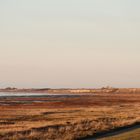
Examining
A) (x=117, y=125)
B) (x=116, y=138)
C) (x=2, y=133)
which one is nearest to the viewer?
(x=116, y=138)

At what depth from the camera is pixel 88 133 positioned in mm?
30000

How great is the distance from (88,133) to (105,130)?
9.79 ft

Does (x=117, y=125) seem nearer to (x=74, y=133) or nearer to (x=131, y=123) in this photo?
(x=131, y=123)

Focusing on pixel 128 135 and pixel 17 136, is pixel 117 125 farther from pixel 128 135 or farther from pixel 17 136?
pixel 17 136

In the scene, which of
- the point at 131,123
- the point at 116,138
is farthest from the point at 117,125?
the point at 116,138

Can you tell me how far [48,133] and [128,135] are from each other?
5.11 metres

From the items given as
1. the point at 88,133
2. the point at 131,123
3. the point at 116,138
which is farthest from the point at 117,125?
the point at 116,138

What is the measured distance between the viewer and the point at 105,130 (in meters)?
32.7

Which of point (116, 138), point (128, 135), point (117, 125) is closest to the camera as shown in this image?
point (116, 138)

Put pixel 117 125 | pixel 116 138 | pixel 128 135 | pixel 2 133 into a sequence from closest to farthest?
pixel 116 138 < pixel 128 135 < pixel 2 133 < pixel 117 125

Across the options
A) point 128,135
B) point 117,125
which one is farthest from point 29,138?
point 117,125

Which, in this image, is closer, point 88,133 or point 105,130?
point 88,133

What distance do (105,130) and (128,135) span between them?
3906mm

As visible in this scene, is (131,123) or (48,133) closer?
(48,133)
